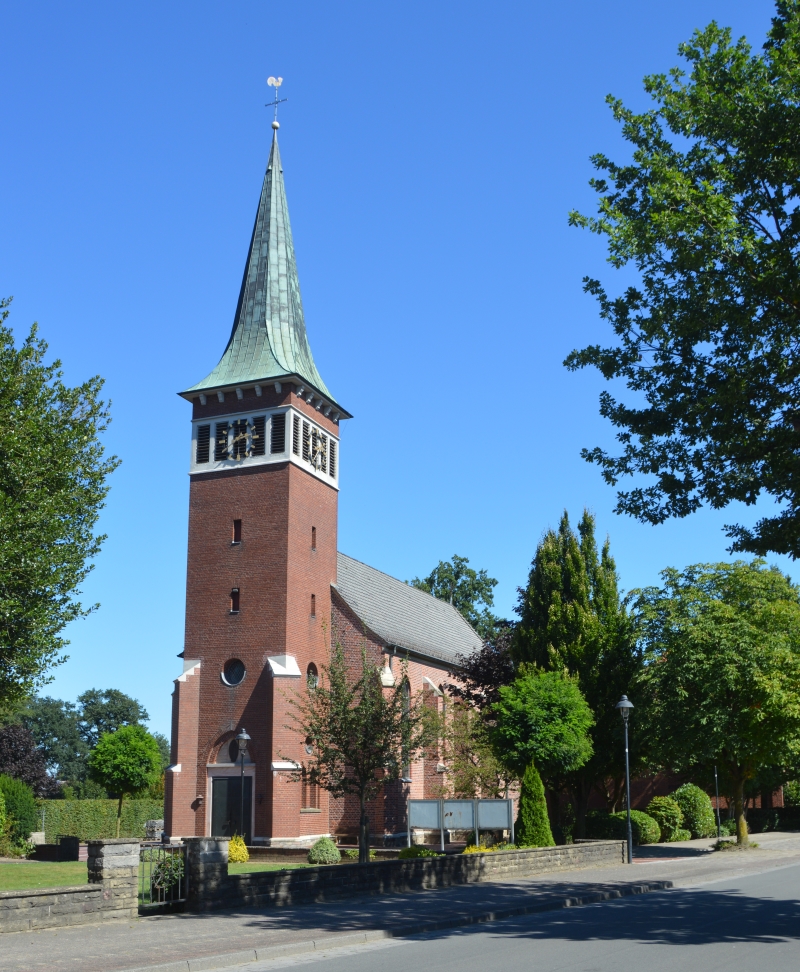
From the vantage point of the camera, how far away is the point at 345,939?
40.5 ft

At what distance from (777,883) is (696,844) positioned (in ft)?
48.7

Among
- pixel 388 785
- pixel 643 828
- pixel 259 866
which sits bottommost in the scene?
pixel 259 866

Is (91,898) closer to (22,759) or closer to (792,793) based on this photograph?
(792,793)

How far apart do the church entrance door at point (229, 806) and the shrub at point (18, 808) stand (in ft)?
28.1

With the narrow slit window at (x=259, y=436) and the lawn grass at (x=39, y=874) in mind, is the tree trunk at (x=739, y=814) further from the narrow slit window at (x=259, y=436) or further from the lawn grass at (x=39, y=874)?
the narrow slit window at (x=259, y=436)

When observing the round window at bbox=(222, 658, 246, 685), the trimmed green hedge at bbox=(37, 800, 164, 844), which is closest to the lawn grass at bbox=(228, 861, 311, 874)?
the round window at bbox=(222, 658, 246, 685)

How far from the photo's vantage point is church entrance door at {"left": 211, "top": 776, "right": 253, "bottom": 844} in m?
33.0

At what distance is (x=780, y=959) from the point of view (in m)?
10.5

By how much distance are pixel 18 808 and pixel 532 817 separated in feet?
76.5

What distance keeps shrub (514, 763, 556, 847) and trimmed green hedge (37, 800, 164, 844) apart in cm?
2562

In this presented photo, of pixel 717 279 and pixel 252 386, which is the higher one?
pixel 252 386

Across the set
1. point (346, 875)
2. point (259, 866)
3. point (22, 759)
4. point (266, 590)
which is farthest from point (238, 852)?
point (22, 759)

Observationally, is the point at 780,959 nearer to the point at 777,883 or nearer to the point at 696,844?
the point at 777,883

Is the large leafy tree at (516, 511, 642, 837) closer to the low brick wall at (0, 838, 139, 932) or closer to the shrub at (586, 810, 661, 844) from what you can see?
the shrub at (586, 810, 661, 844)
